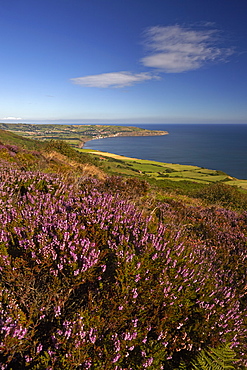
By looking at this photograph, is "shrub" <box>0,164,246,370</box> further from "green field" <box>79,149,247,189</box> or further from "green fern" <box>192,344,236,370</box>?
"green field" <box>79,149,247,189</box>

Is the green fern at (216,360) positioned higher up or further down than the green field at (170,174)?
higher up

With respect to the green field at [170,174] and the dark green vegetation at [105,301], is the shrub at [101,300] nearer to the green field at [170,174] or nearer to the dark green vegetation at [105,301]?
the dark green vegetation at [105,301]

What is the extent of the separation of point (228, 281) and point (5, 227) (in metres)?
4.07

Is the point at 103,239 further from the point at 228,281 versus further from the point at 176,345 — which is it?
the point at 228,281

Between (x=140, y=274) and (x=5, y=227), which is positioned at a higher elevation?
(x=5, y=227)

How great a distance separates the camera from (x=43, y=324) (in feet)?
8.57

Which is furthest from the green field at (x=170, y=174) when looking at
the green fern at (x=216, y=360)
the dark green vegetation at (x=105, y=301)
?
the green fern at (x=216, y=360)

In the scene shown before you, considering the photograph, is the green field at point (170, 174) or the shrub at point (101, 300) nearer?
the shrub at point (101, 300)

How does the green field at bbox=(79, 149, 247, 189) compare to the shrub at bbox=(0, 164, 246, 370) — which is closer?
the shrub at bbox=(0, 164, 246, 370)

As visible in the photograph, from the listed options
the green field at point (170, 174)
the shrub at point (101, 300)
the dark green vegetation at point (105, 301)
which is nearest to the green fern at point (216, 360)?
the dark green vegetation at point (105, 301)

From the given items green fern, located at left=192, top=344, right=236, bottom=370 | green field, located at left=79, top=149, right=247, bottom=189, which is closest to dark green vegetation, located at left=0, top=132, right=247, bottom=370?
green fern, located at left=192, top=344, right=236, bottom=370

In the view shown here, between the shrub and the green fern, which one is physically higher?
the shrub

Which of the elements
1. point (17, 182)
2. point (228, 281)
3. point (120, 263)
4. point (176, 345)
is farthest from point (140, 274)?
point (17, 182)

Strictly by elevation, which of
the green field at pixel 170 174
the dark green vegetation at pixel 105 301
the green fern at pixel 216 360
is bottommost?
the green field at pixel 170 174
